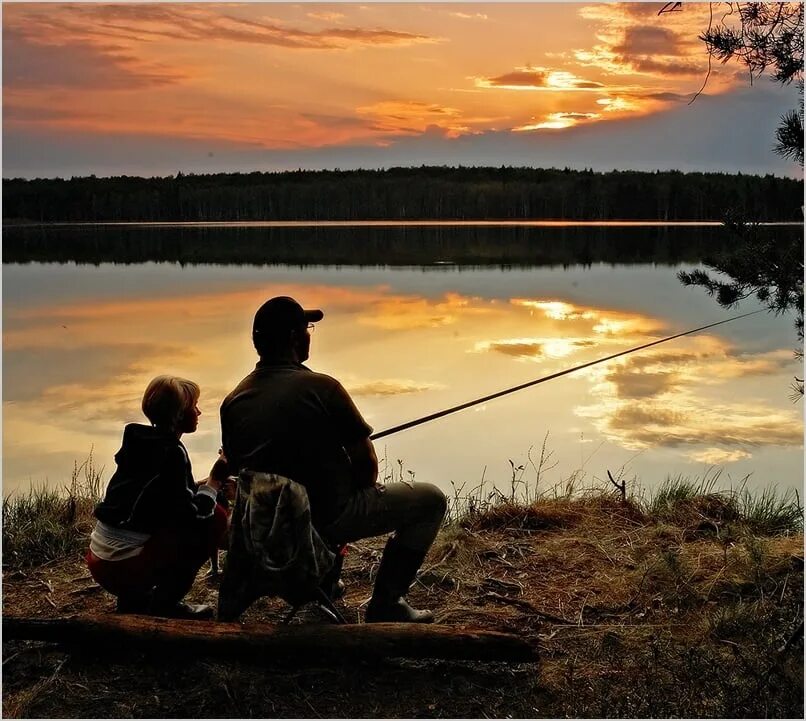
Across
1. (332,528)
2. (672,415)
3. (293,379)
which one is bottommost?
(672,415)

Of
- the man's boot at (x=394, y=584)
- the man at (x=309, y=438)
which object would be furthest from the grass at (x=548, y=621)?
the man at (x=309, y=438)

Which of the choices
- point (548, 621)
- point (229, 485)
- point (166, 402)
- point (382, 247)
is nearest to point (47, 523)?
point (229, 485)

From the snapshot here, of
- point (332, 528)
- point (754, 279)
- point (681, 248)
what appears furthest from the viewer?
point (681, 248)

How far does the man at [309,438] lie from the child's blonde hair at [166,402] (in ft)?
0.65

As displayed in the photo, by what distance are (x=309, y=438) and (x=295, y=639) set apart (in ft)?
3.05

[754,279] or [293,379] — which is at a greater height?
[754,279]

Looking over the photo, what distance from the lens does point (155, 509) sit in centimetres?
429

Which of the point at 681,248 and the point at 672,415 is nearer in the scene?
the point at 672,415

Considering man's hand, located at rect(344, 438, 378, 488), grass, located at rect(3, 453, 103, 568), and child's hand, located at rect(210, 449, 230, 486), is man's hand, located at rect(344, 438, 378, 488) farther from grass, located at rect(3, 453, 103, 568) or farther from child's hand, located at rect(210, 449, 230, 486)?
grass, located at rect(3, 453, 103, 568)

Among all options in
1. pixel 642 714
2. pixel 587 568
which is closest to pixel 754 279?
pixel 587 568

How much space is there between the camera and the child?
421cm

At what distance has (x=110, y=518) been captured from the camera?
14.1 feet

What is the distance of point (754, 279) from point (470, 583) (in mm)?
2364

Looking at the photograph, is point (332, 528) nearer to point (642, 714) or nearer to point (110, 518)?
point (110, 518)
